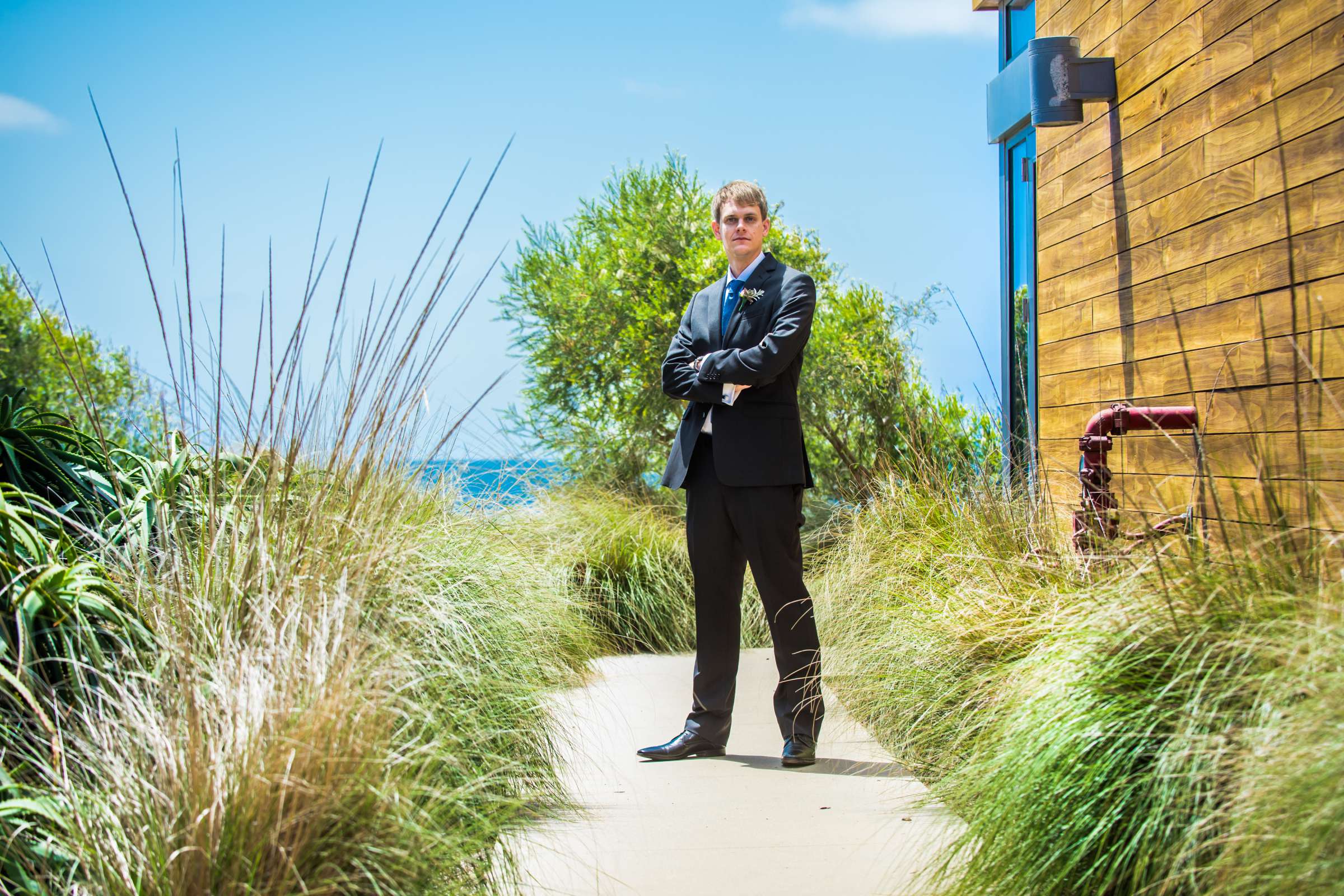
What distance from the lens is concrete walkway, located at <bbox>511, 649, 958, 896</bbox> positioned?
234 centimetres

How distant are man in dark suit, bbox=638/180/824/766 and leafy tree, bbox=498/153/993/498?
16.8ft

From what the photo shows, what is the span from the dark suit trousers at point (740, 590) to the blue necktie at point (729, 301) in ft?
1.29

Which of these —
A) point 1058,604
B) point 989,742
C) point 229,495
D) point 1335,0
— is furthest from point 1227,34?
point 229,495

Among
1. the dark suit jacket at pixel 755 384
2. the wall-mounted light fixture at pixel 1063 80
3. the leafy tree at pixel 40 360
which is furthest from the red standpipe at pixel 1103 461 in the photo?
the leafy tree at pixel 40 360

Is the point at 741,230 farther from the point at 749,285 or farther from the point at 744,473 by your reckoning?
the point at 744,473

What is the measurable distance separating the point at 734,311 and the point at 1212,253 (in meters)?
1.48

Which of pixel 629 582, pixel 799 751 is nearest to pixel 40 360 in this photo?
pixel 629 582

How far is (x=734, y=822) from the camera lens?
2.76 metres

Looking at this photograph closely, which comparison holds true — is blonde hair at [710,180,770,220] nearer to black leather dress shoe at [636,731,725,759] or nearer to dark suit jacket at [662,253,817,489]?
dark suit jacket at [662,253,817,489]

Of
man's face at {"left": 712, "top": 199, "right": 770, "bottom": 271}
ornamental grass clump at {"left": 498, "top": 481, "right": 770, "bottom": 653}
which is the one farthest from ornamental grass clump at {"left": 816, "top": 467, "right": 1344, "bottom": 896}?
ornamental grass clump at {"left": 498, "top": 481, "right": 770, "bottom": 653}

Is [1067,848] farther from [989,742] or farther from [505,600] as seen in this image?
[505,600]

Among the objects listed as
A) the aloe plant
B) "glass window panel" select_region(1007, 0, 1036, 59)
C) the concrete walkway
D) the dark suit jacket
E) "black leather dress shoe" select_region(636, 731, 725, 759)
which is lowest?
the concrete walkway

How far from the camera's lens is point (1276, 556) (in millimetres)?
2031

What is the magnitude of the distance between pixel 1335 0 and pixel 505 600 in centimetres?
264
